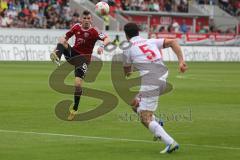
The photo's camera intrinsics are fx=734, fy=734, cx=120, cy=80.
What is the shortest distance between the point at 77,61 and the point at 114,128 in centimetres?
367

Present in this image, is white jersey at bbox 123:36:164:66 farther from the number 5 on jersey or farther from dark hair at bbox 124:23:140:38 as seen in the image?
dark hair at bbox 124:23:140:38

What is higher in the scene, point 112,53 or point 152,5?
point 152,5

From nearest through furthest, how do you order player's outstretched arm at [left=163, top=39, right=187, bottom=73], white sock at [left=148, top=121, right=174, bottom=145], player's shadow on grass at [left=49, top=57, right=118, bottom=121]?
1. white sock at [left=148, top=121, right=174, bottom=145]
2. player's outstretched arm at [left=163, top=39, right=187, bottom=73]
3. player's shadow on grass at [left=49, top=57, right=118, bottom=121]

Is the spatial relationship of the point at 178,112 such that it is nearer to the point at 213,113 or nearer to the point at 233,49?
the point at 213,113

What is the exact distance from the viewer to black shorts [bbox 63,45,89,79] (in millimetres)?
19609

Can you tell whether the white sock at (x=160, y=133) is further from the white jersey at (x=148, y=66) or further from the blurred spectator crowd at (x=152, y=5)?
the blurred spectator crowd at (x=152, y=5)

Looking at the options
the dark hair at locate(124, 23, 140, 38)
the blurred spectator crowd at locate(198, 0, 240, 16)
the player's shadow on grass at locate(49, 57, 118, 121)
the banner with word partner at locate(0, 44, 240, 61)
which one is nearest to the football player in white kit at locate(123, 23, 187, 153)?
the dark hair at locate(124, 23, 140, 38)

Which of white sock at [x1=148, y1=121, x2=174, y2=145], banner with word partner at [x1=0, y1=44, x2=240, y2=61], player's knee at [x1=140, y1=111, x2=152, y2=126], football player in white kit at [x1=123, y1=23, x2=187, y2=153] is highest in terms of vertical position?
football player in white kit at [x1=123, y1=23, x2=187, y2=153]

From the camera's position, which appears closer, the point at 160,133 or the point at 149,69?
the point at 160,133

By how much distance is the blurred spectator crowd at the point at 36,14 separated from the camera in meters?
52.6

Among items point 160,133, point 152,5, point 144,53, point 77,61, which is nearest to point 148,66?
point 144,53

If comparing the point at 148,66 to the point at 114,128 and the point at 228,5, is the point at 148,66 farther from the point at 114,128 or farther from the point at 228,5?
the point at 228,5

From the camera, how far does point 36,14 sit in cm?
5488

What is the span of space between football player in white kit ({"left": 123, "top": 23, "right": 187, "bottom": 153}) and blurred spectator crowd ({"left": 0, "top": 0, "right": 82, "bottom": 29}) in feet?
128
